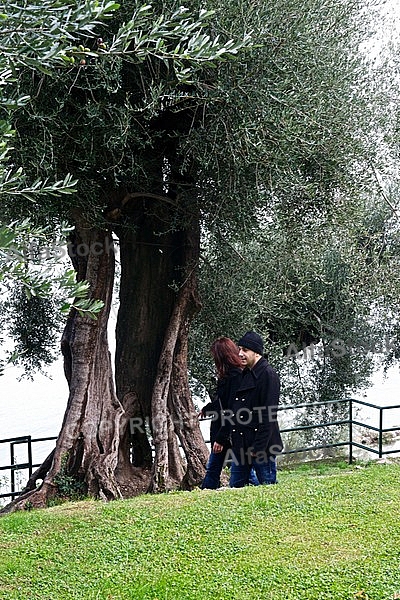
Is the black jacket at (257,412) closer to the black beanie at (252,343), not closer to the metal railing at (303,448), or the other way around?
the black beanie at (252,343)

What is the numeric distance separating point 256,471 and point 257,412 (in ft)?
2.06

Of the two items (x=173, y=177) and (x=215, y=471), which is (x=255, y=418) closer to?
(x=215, y=471)

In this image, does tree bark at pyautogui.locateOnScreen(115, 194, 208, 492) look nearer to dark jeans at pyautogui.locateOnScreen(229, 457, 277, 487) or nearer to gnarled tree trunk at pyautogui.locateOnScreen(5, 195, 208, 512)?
gnarled tree trunk at pyautogui.locateOnScreen(5, 195, 208, 512)

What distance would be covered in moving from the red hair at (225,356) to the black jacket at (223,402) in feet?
0.17

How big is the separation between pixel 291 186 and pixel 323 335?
5.71m

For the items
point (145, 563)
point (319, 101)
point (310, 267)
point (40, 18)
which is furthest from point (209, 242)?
point (40, 18)

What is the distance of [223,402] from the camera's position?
746cm

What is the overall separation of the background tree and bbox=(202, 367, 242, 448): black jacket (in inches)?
50.5

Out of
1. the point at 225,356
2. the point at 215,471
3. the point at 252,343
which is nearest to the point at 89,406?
the point at 215,471

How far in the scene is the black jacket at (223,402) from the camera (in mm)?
7340

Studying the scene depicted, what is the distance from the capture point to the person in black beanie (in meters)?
6.85

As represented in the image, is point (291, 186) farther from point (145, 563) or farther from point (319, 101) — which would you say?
point (145, 563)

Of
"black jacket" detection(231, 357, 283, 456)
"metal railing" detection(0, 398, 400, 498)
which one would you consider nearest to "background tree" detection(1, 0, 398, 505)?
"metal railing" detection(0, 398, 400, 498)

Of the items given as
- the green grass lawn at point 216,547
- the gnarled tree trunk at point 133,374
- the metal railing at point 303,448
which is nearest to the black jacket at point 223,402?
the green grass lawn at point 216,547
